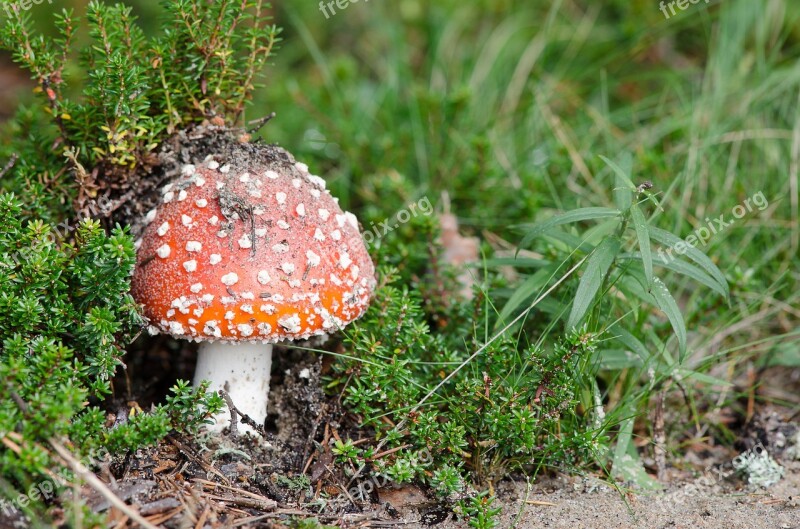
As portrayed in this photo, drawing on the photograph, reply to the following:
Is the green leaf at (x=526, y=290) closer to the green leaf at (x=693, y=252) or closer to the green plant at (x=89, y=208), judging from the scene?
the green leaf at (x=693, y=252)

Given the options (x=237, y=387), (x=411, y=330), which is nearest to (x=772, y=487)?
(x=411, y=330)

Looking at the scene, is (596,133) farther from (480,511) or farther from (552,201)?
(480,511)

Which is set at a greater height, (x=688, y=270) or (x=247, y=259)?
(x=247, y=259)

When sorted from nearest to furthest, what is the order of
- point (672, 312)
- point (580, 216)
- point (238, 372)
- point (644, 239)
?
point (644, 239), point (672, 312), point (580, 216), point (238, 372)

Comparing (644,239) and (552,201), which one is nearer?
(644,239)

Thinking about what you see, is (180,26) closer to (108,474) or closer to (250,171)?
(250,171)

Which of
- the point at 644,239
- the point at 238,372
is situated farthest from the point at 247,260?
the point at 644,239

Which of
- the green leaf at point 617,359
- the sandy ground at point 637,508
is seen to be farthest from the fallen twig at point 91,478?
the green leaf at point 617,359
